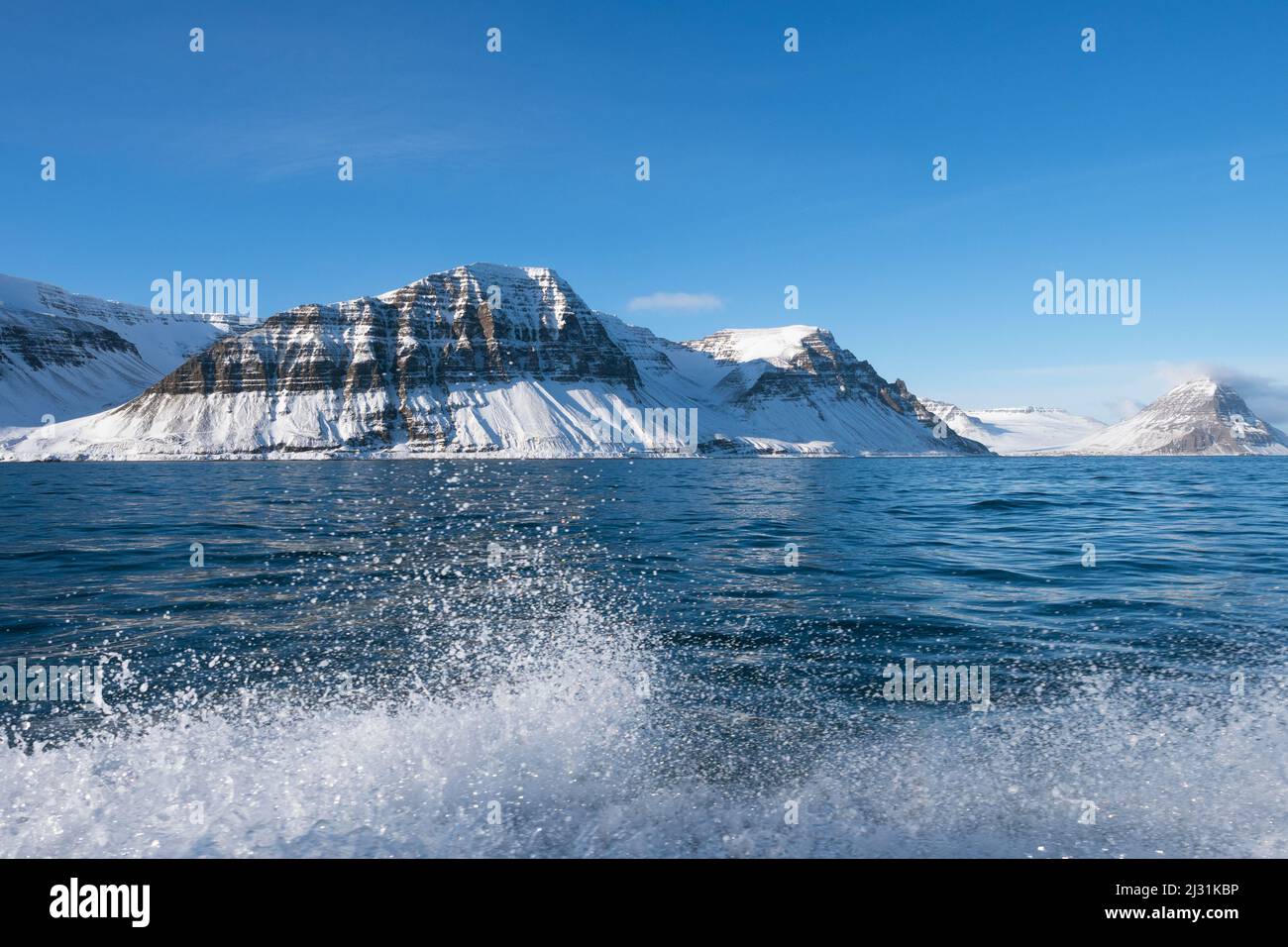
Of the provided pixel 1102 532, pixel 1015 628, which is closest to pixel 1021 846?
pixel 1015 628

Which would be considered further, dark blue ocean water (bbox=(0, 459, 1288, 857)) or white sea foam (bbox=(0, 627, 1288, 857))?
dark blue ocean water (bbox=(0, 459, 1288, 857))

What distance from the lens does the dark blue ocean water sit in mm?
7477

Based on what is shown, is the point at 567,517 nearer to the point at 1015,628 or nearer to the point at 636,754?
the point at 1015,628

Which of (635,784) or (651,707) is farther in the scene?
(651,707)

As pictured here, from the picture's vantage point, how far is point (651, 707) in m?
10.7

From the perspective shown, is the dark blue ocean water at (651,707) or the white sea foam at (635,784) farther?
the dark blue ocean water at (651,707)

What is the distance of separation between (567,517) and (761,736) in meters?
31.5

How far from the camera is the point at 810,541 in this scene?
28375 mm

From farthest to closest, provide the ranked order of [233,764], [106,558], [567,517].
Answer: [567,517], [106,558], [233,764]

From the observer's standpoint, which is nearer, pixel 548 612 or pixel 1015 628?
pixel 1015 628

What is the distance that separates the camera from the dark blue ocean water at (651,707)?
24.5 feet
